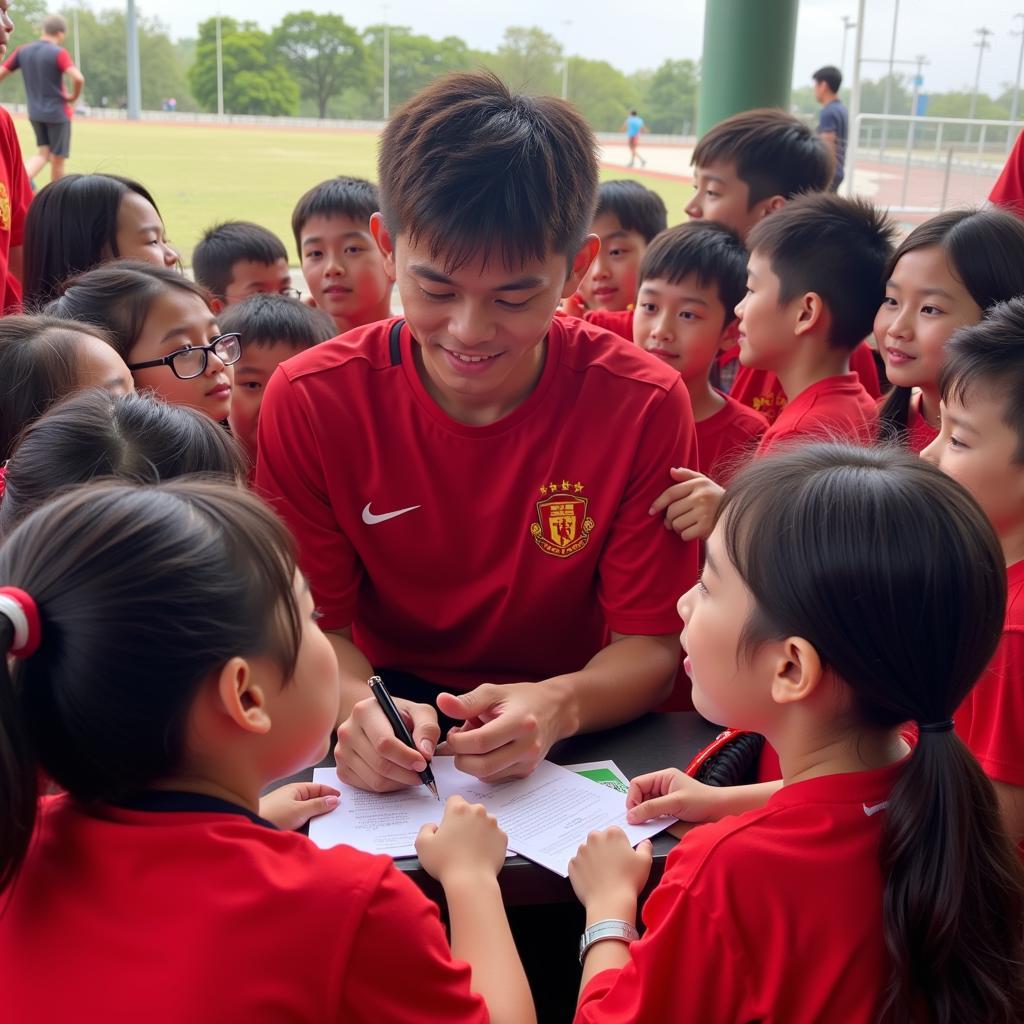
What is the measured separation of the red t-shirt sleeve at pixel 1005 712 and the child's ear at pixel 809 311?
125 cm

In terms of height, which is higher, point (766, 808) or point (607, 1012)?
Answer: point (766, 808)

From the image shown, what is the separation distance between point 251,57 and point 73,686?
1686 cm

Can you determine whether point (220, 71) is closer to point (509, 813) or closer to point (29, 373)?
point (29, 373)

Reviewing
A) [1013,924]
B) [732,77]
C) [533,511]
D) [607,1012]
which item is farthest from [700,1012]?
[732,77]

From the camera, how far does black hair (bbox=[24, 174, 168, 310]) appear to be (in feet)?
8.11

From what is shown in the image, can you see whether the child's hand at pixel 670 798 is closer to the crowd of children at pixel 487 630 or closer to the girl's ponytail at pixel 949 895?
the crowd of children at pixel 487 630

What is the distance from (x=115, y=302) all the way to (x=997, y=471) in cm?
156

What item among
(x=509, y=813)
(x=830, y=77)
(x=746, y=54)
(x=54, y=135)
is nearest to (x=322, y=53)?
(x=54, y=135)

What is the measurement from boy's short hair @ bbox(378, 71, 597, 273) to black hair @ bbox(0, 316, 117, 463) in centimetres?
54

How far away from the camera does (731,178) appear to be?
3.11 m

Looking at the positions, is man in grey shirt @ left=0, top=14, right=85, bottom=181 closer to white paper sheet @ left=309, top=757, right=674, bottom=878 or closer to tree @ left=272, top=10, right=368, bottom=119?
tree @ left=272, top=10, right=368, bottom=119

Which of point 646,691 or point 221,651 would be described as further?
point 646,691

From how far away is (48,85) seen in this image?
854 centimetres

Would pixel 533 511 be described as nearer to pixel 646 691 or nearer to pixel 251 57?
pixel 646 691
